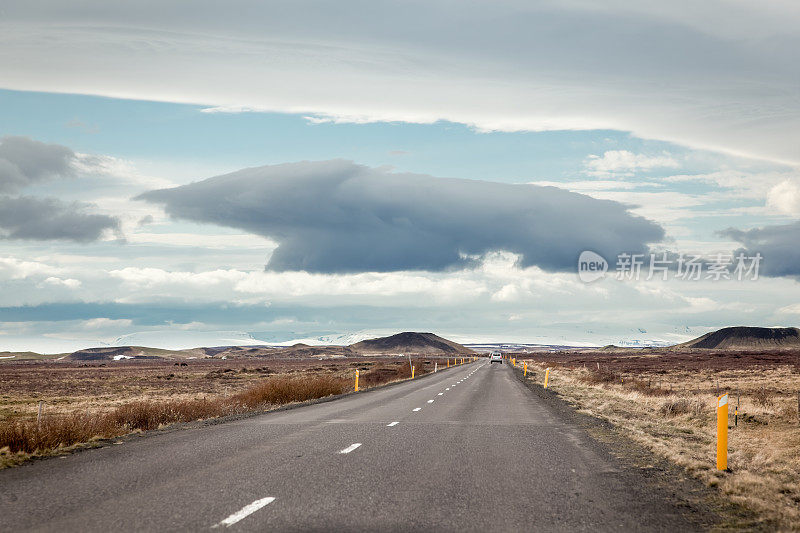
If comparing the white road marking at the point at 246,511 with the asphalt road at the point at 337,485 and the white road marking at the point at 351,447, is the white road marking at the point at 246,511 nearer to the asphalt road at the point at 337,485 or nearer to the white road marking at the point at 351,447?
the asphalt road at the point at 337,485

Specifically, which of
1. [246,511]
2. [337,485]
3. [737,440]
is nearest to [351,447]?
[337,485]

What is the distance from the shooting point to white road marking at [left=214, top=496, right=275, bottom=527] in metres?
6.87

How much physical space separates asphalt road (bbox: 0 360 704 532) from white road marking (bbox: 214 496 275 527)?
0.01 metres

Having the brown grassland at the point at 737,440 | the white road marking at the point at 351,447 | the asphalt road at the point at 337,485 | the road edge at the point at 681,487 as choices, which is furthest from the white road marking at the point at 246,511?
the brown grassland at the point at 737,440

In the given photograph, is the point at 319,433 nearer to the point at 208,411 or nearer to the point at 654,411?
the point at 208,411

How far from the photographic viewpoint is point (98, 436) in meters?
15.0

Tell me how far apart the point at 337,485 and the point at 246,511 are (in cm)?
186

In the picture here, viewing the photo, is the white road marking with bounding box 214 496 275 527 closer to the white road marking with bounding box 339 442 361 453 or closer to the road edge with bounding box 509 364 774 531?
the white road marking with bounding box 339 442 361 453

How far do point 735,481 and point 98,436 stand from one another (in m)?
12.7

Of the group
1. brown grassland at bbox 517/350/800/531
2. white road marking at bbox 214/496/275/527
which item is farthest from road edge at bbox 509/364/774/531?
white road marking at bbox 214/496/275/527

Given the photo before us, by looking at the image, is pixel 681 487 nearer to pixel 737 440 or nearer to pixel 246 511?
pixel 246 511

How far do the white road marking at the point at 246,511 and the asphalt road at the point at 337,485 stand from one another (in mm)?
14

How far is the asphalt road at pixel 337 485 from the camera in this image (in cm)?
708

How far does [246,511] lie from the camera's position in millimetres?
7371
